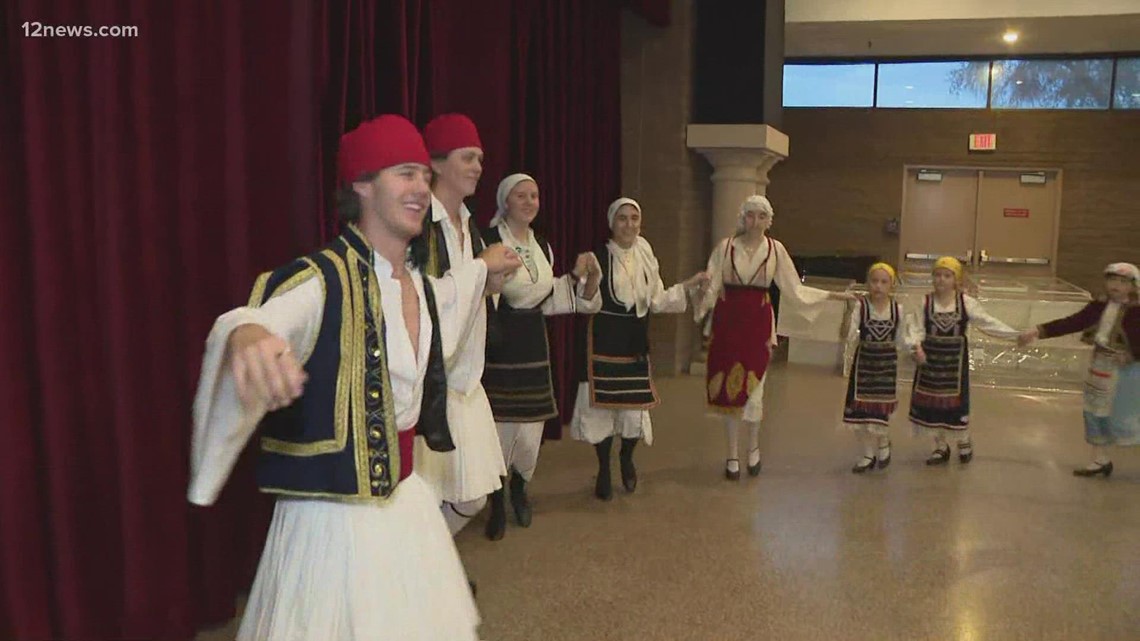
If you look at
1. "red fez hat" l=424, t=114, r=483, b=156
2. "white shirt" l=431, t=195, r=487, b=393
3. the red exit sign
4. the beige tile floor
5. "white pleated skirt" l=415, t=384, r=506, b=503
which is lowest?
the beige tile floor

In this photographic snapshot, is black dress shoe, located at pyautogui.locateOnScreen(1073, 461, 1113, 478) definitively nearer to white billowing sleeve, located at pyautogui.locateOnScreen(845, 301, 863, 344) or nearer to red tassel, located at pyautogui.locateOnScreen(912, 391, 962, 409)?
red tassel, located at pyautogui.locateOnScreen(912, 391, 962, 409)

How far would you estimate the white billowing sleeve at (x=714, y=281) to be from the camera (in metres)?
4.30

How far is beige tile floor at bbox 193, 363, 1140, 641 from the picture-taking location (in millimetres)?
2855

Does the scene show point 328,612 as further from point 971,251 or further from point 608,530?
point 971,251

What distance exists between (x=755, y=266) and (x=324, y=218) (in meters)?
1.98

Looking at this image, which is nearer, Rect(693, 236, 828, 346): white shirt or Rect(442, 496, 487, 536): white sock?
Rect(442, 496, 487, 536): white sock

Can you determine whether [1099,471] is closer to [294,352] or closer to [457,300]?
[457,300]

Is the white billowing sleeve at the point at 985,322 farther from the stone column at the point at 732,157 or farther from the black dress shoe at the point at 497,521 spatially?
the black dress shoe at the point at 497,521

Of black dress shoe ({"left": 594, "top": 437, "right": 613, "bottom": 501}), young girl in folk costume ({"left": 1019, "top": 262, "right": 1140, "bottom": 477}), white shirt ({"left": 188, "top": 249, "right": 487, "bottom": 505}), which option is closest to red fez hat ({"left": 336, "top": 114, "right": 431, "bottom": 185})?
white shirt ({"left": 188, "top": 249, "right": 487, "bottom": 505})

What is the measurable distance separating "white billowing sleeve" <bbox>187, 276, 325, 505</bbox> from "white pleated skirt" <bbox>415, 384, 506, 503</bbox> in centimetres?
105

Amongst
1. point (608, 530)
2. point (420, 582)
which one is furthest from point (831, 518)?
point (420, 582)

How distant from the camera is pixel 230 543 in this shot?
2729 mm

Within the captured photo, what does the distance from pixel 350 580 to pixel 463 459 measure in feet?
3.44

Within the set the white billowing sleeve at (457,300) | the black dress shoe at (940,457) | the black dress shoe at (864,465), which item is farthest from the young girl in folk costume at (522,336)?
the black dress shoe at (940,457)
